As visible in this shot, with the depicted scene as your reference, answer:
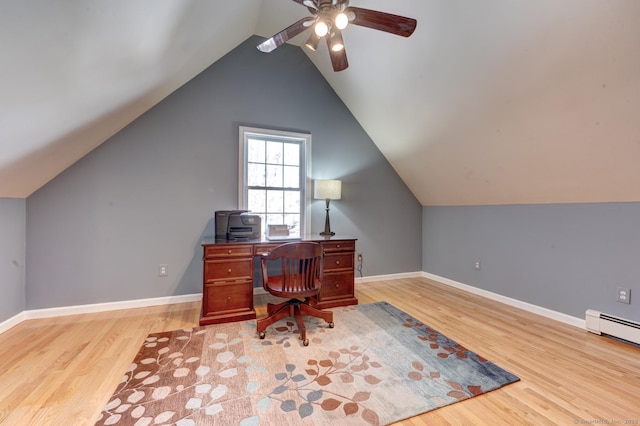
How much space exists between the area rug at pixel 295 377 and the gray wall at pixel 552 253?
1434 millimetres

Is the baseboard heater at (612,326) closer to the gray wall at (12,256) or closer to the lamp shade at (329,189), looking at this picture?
the lamp shade at (329,189)

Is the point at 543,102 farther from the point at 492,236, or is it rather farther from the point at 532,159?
the point at 492,236

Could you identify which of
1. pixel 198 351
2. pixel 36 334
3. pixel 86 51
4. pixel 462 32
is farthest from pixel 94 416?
pixel 462 32

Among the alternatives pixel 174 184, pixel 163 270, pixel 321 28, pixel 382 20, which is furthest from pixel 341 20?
pixel 163 270

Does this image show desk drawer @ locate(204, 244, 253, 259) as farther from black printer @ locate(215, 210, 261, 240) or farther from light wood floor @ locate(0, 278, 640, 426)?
light wood floor @ locate(0, 278, 640, 426)

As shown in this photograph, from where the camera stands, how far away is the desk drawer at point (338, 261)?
293 centimetres

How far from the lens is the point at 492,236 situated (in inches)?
129

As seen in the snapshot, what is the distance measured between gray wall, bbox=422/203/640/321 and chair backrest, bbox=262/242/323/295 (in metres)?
2.36

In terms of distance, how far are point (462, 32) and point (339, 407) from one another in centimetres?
279

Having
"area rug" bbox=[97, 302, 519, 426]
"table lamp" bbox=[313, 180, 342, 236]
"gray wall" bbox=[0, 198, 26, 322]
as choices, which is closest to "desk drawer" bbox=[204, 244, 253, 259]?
"area rug" bbox=[97, 302, 519, 426]

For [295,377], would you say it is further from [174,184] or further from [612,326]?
[612,326]

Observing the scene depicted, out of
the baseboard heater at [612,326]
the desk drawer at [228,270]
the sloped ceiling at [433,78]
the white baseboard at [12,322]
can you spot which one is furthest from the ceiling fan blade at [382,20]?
the white baseboard at [12,322]

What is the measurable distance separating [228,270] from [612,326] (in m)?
3.44

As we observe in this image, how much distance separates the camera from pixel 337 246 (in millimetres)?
2957
